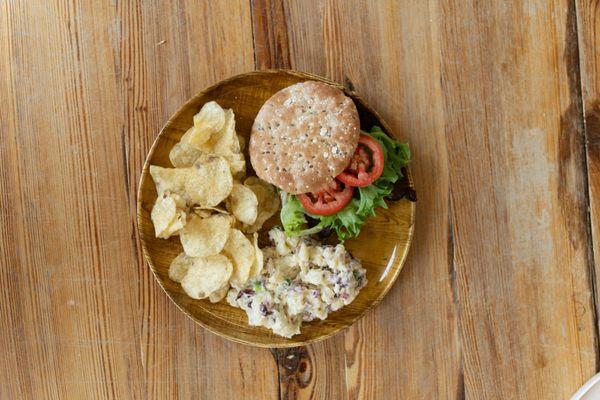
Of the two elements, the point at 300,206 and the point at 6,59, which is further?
the point at 6,59

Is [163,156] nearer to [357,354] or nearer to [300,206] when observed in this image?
[300,206]

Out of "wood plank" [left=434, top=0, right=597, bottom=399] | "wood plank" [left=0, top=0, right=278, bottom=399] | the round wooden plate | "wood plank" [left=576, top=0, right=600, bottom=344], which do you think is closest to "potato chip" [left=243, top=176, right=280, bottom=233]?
the round wooden plate

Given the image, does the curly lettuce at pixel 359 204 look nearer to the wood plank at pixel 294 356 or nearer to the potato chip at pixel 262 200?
the potato chip at pixel 262 200

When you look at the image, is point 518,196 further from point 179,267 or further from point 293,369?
point 179,267

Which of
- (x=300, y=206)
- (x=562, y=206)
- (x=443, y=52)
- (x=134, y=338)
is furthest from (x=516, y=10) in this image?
(x=134, y=338)

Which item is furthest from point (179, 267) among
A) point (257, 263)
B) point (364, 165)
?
point (364, 165)
